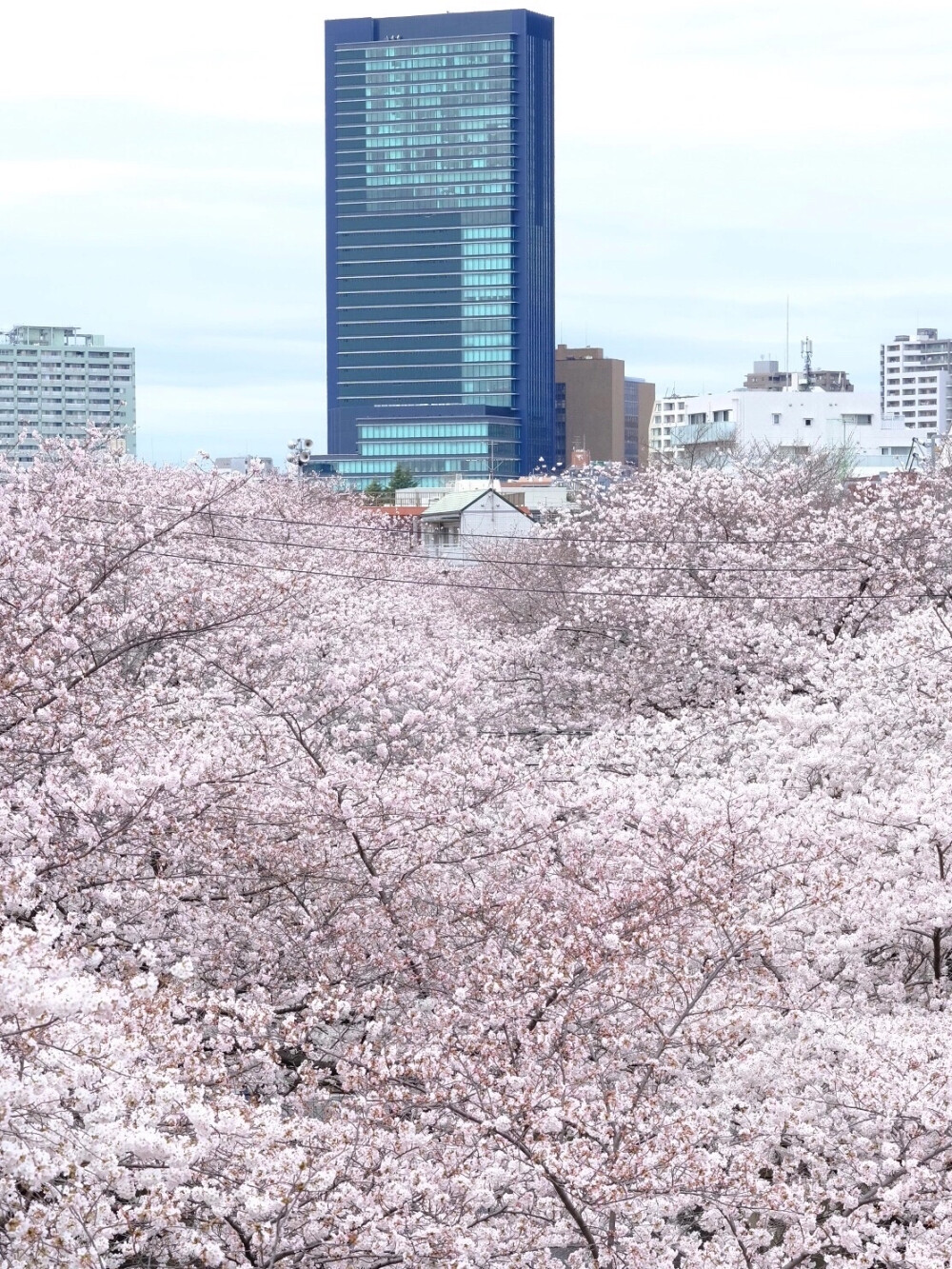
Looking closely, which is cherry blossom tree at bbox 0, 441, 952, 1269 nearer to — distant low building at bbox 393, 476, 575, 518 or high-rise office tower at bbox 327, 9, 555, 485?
distant low building at bbox 393, 476, 575, 518

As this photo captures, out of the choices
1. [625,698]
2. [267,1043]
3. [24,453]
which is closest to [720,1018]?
[267,1043]

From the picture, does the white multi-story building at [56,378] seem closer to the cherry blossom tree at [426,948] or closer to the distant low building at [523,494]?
the distant low building at [523,494]

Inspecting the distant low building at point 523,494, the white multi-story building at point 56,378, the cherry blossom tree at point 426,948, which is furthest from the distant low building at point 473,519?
the white multi-story building at point 56,378

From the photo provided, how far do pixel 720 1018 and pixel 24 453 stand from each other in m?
103

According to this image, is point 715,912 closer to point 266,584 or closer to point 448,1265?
point 448,1265

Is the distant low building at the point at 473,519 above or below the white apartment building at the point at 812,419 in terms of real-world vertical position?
below

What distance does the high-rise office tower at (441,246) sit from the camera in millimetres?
161750

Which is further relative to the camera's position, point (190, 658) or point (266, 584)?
point (190, 658)

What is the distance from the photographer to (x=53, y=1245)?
5602 millimetres

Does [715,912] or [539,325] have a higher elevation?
[539,325]

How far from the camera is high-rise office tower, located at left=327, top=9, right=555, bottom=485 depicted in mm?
161750

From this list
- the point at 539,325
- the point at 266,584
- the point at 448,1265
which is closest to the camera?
the point at 448,1265

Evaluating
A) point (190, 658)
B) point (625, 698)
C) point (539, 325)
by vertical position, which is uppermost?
point (539, 325)

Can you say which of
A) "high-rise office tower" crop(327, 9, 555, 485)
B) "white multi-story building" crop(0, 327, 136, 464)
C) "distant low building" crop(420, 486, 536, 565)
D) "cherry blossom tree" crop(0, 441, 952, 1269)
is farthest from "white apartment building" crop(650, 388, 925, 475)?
"cherry blossom tree" crop(0, 441, 952, 1269)
